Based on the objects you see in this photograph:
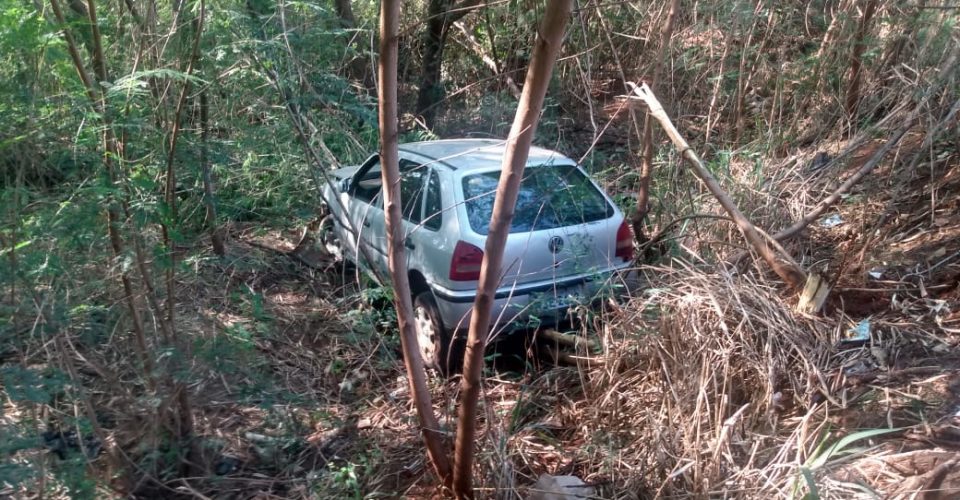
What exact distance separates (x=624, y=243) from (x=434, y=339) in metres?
1.66

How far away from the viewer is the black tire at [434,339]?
5574 mm

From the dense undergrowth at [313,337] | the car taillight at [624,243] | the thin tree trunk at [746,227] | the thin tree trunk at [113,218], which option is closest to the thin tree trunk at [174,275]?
the dense undergrowth at [313,337]

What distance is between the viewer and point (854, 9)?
8.80m

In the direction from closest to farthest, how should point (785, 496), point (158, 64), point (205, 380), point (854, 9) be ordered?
point (785, 496)
point (205, 380)
point (158, 64)
point (854, 9)

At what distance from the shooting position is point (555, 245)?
5.58 meters

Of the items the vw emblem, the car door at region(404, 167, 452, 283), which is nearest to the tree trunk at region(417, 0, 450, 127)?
the car door at region(404, 167, 452, 283)

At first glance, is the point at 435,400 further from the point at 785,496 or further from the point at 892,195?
the point at 892,195

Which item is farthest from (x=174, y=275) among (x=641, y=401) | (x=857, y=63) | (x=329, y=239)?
(x=857, y=63)

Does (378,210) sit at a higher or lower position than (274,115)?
lower

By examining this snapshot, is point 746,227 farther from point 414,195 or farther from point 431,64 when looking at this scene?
point 431,64

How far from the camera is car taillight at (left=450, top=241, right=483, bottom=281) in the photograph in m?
5.48

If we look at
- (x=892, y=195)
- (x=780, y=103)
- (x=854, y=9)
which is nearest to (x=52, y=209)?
(x=892, y=195)

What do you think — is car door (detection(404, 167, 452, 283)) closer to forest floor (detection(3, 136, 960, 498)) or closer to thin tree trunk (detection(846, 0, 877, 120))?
forest floor (detection(3, 136, 960, 498))

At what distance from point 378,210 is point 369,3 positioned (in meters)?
5.20
